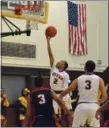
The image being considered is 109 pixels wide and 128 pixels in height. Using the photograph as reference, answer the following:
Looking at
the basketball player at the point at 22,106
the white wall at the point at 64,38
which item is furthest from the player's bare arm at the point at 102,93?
the white wall at the point at 64,38

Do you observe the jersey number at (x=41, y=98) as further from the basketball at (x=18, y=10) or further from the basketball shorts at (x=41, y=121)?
the basketball at (x=18, y=10)

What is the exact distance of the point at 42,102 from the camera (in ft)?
25.6

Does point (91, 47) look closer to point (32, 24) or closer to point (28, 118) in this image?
point (32, 24)

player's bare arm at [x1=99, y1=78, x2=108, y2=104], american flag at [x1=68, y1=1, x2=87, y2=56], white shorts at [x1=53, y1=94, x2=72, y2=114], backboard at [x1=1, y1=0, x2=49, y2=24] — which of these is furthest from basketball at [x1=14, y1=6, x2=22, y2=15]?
american flag at [x1=68, y1=1, x2=87, y2=56]

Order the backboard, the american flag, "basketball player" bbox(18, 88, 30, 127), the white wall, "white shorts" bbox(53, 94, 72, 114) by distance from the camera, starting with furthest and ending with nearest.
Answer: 1. the american flag
2. the white wall
3. "basketball player" bbox(18, 88, 30, 127)
4. the backboard
5. "white shorts" bbox(53, 94, 72, 114)

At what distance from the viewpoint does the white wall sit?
1617cm

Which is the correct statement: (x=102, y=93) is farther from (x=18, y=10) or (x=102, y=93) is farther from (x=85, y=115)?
(x=18, y=10)

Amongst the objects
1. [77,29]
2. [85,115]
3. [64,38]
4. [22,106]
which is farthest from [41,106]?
[77,29]

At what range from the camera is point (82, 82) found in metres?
7.96

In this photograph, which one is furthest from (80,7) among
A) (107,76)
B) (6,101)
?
(107,76)

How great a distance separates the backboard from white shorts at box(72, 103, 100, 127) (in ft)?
10.7

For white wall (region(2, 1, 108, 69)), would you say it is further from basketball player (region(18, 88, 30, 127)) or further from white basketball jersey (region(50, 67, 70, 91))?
white basketball jersey (region(50, 67, 70, 91))

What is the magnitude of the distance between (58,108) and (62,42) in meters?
7.26

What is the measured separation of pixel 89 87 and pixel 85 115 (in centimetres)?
52
